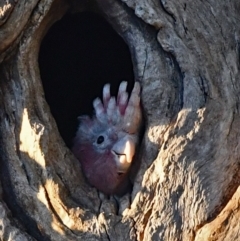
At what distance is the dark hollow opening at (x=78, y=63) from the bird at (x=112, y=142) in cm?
21

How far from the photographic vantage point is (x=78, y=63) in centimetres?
187

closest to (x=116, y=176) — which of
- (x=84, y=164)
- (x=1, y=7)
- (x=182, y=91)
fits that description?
(x=84, y=164)

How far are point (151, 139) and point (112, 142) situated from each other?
0.15 m

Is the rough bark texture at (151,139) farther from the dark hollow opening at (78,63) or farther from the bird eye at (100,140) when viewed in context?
the dark hollow opening at (78,63)

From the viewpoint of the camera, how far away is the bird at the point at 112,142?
1.41 m

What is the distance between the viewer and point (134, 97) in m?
1.40

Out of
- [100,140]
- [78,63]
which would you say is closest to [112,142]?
[100,140]

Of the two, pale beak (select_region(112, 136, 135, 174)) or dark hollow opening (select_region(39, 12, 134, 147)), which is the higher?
dark hollow opening (select_region(39, 12, 134, 147))

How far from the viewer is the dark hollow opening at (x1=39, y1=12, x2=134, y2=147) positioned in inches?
70.5

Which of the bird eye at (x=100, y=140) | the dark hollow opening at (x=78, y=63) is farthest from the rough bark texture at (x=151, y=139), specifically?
the dark hollow opening at (x=78, y=63)

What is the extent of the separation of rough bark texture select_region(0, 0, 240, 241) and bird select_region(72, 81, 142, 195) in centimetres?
3

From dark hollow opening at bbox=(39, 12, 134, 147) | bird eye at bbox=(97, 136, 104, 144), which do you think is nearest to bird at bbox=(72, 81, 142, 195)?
bird eye at bbox=(97, 136, 104, 144)

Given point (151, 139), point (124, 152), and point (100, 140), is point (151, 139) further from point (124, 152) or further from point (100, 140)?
point (100, 140)

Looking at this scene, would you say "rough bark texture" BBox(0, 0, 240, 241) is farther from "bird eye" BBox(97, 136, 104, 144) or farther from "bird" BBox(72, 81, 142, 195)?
"bird eye" BBox(97, 136, 104, 144)
